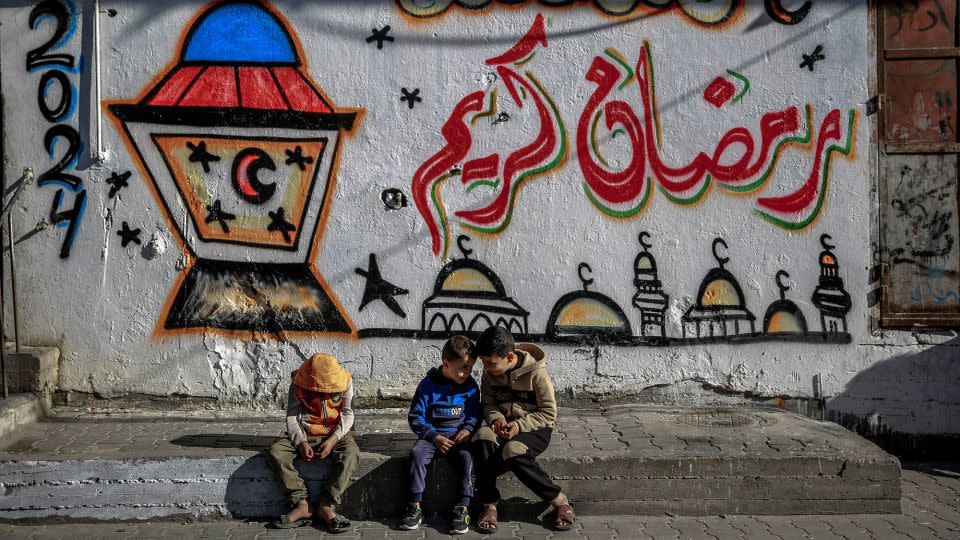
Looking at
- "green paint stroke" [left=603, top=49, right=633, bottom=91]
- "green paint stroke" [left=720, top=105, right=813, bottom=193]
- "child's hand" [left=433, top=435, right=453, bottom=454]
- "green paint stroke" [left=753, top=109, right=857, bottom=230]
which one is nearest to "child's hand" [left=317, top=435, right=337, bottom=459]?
"child's hand" [left=433, top=435, right=453, bottom=454]

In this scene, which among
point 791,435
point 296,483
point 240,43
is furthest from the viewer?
point 240,43

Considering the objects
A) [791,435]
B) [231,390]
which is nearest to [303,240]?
[231,390]

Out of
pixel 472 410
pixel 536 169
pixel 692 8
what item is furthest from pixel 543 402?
pixel 692 8

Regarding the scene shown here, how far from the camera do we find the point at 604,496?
5520mm

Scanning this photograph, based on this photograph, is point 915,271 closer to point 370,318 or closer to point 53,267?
point 370,318

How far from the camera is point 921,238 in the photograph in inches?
270

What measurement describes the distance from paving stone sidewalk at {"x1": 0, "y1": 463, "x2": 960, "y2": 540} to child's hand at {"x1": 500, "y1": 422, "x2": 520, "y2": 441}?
1.64 ft

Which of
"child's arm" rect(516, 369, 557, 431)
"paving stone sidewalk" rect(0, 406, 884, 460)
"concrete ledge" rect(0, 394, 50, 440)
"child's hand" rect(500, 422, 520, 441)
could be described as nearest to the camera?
"child's hand" rect(500, 422, 520, 441)

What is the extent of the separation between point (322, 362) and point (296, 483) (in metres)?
0.70

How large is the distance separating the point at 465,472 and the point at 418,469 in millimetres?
267

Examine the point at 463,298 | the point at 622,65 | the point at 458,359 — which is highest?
the point at 622,65

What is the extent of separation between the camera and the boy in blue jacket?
532 centimetres

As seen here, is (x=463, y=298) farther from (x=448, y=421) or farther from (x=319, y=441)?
(x=319, y=441)

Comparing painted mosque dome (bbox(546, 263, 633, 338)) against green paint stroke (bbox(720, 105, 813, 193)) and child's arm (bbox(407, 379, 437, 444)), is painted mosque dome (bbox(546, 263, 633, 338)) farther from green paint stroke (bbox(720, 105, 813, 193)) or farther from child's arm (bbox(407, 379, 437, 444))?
child's arm (bbox(407, 379, 437, 444))
